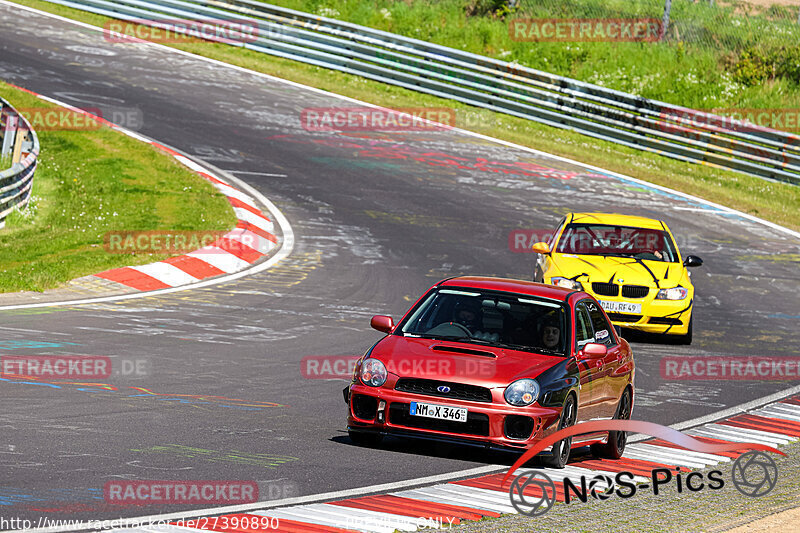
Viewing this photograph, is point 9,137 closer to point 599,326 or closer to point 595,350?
point 599,326

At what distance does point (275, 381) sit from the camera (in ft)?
36.3

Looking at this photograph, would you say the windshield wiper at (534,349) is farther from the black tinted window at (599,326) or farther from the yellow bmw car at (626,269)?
the yellow bmw car at (626,269)

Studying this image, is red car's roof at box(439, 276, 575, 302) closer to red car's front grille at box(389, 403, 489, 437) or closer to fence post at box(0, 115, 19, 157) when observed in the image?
red car's front grille at box(389, 403, 489, 437)

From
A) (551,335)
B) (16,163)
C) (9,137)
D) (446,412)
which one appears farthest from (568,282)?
(9,137)

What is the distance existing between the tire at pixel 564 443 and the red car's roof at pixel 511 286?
3.98 feet

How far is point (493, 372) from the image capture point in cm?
882

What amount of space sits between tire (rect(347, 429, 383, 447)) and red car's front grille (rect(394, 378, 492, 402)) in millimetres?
422

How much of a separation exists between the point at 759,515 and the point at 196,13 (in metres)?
28.8

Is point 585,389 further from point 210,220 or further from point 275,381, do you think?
point 210,220

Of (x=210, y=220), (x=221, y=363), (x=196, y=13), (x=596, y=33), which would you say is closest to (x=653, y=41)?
(x=596, y=33)

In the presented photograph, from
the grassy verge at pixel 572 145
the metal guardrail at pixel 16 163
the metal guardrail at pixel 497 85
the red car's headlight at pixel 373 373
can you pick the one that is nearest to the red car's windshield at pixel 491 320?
the red car's headlight at pixel 373 373

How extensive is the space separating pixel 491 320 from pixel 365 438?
60.7 inches

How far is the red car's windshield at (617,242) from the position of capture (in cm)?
1669

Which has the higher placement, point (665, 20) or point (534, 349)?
point (665, 20)
